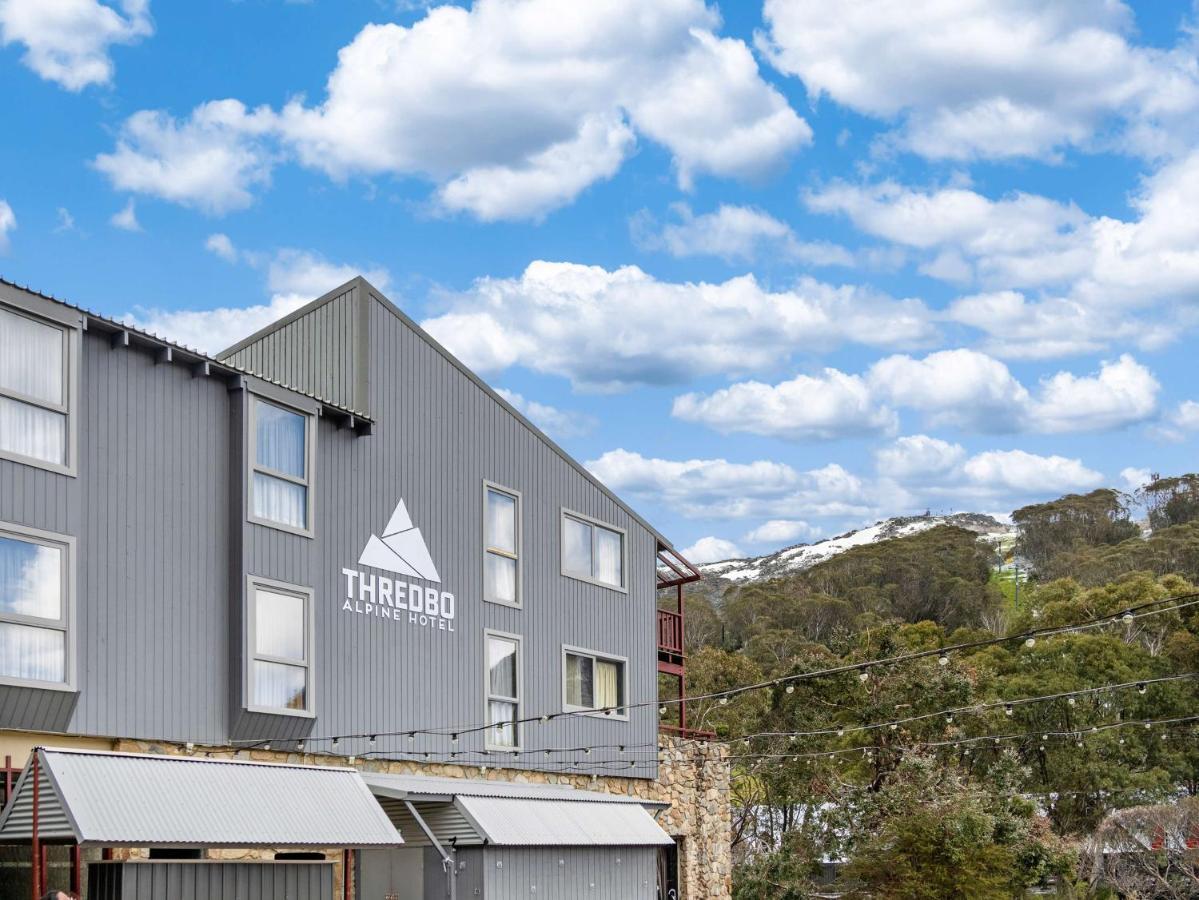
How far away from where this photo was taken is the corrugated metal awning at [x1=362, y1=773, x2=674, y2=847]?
19969 mm

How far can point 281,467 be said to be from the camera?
63.8 ft

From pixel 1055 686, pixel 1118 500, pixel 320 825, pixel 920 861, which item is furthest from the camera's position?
pixel 1118 500

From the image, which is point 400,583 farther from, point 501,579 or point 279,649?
point 279,649

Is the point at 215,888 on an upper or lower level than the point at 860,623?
lower

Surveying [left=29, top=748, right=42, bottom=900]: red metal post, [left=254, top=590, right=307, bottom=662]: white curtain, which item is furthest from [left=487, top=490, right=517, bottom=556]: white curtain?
[left=29, top=748, right=42, bottom=900]: red metal post

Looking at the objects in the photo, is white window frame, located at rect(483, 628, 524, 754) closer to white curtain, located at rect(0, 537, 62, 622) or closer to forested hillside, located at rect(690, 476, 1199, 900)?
forested hillside, located at rect(690, 476, 1199, 900)

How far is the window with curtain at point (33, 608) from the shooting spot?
15.5 meters

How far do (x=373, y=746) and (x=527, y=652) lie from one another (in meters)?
3.99

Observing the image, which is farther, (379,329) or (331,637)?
(379,329)

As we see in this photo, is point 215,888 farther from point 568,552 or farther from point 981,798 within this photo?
point 981,798

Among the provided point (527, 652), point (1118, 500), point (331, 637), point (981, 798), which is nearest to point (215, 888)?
point (331, 637)

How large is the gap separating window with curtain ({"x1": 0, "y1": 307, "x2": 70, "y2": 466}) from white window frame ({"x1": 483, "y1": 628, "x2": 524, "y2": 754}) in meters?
8.30

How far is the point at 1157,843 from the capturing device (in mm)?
33688

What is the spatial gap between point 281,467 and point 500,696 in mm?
5796
